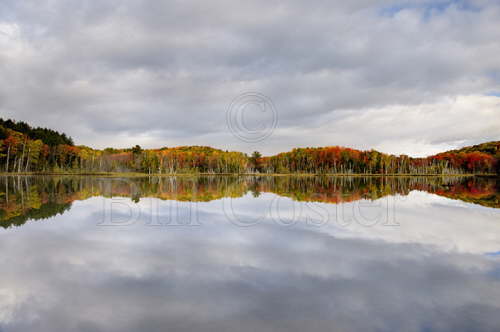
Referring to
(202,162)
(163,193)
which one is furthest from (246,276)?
(202,162)

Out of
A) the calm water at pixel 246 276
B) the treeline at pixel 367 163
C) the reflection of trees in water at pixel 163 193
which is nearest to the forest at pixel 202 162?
the treeline at pixel 367 163

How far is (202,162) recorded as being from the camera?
440 ft

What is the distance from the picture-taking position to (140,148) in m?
116

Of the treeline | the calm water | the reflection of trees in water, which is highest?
the treeline

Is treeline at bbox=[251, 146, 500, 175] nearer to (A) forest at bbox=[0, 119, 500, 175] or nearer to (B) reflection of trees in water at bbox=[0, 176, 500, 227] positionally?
(A) forest at bbox=[0, 119, 500, 175]

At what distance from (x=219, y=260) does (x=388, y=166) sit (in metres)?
135

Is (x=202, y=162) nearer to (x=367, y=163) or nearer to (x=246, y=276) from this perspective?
(x=367, y=163)

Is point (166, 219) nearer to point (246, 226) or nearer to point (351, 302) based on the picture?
point (246, 226)

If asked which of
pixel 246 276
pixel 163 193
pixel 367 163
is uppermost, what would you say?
pixel 367 163

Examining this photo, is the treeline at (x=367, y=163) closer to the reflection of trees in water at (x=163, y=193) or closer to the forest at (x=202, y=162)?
the forest at (x=202, y=162)

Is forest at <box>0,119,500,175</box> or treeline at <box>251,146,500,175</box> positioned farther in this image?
treeline at <box>251,146,500,175</box>

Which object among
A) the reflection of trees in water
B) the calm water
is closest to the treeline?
the reflection of trees in water

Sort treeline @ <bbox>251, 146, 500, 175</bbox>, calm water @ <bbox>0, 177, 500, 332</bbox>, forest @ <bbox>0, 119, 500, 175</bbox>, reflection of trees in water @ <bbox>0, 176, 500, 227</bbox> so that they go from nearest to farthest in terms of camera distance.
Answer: calm water @ <bbox>0, 177, 500, 332</bbox> → reflection of trees in water @ <bbox>0, 176, 500, 227</bbox> → forest @ <bbox>0, 119, 500, 175</bbox> → treeline @ <bbox>251, 146, 500, 175</bbox>

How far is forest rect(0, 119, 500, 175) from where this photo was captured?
9181 cm
